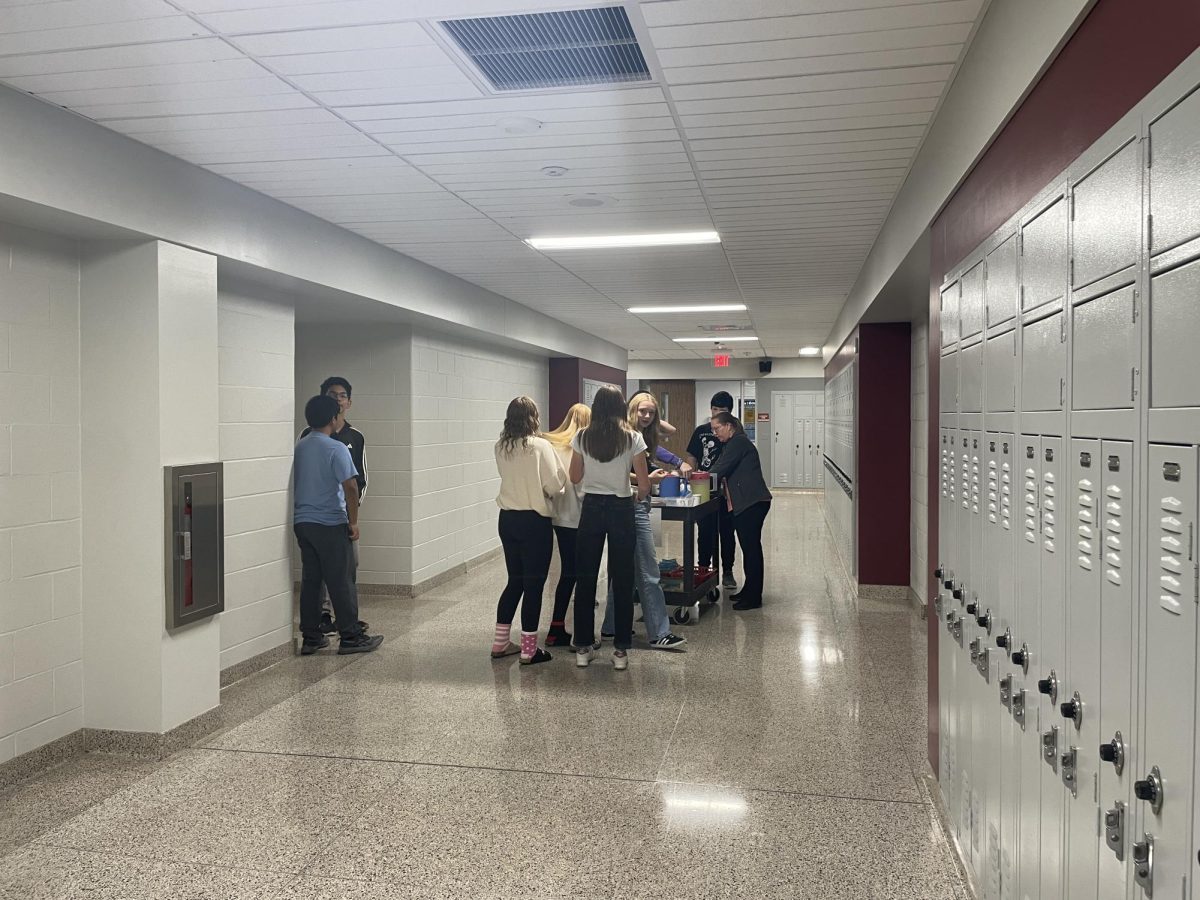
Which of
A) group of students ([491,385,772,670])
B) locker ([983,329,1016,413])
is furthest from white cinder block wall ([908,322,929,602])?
locker ([983,329,1016,413])

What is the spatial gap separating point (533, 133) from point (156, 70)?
4.34 ft

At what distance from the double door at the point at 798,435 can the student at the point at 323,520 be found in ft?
43.2

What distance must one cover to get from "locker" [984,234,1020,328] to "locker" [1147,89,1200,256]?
2.65 feet

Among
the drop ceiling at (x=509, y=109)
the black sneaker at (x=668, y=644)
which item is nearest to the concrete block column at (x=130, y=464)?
the drop ceiling at (x=509, y=109)

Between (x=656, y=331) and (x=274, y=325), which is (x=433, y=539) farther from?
(x=656, y=331)

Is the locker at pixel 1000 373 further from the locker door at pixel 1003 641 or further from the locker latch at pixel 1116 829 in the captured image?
the locker latch at pixel 1116 829

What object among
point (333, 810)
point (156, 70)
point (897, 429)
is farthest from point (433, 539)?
point (156, 70)

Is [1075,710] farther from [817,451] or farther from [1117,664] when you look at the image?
[817,451]

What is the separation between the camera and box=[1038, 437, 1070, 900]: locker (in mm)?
1802

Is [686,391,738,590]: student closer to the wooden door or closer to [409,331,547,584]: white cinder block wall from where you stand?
[409,331,547,584]: white cinder block wall

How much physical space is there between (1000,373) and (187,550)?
3309 millimetres

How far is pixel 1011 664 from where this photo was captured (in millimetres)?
2209

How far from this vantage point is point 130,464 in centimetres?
375

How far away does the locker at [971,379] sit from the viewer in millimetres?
2543
